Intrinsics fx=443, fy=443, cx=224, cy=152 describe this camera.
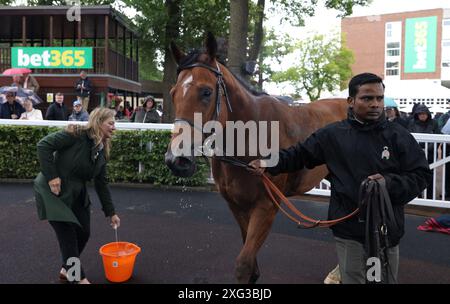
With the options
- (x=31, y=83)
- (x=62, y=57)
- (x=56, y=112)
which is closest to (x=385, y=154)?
(x=56, y=112)

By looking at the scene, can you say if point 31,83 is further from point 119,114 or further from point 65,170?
point 65,170

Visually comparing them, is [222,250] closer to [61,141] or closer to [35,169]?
[61,141]

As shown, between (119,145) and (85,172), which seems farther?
(119,145)

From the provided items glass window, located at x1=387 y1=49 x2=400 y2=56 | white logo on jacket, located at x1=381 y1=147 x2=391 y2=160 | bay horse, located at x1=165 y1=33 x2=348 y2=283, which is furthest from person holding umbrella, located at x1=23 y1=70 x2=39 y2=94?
glass window, located at x1=387 y1=49 x2=400 y2=56

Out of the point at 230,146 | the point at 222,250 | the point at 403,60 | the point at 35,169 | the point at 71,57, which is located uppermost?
the point at 403,60

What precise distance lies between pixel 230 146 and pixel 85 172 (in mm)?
1448

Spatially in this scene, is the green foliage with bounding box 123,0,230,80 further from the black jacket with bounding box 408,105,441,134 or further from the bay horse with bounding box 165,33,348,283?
the bay horse with bounding box 165,33,348,283

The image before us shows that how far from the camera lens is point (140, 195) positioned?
8.11 metres

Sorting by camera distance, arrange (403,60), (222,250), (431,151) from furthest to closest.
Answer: (403,60) < (431,151) < (222,250)

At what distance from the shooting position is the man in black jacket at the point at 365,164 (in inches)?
97.9

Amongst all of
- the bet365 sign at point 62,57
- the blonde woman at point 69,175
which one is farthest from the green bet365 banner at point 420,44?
the blonde woman at point 69,175

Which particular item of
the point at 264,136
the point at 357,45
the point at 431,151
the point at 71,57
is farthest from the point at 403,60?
the point at 264,136

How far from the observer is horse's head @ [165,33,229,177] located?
9.54ft

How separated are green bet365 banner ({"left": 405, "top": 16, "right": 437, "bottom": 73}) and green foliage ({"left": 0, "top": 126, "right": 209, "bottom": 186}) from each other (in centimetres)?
6790
